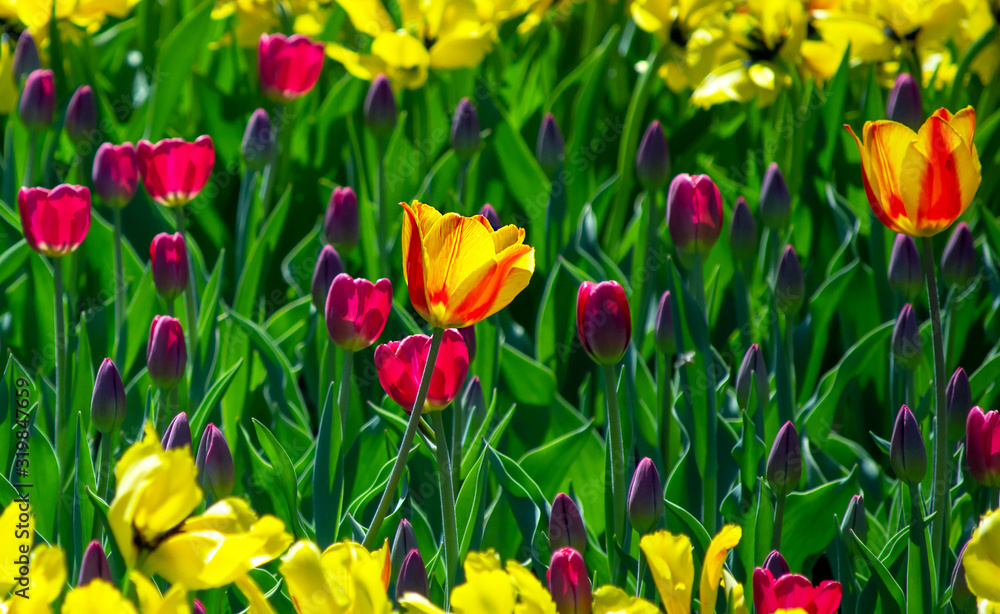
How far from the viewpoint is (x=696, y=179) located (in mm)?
1276

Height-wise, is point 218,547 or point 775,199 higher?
point 218,547

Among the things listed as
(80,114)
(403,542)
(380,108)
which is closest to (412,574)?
(403,542)

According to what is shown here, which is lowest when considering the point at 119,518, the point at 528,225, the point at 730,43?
the point at 528,225

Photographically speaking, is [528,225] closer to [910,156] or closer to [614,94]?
[614,94]

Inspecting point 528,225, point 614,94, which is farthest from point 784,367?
point 614,94

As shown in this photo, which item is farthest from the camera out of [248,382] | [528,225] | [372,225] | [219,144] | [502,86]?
[502,86]

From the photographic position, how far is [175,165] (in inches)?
52.4

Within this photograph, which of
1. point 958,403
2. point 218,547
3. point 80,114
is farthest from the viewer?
point 80,114

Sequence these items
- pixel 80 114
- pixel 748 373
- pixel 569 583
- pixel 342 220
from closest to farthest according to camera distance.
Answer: pixel 569 583 < pixel 748 373 < pixel 342 220 < pixel 80 114

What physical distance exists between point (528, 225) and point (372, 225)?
1.07ft

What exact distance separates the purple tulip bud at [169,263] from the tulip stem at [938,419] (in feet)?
2.95

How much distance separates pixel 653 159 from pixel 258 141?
0.67m

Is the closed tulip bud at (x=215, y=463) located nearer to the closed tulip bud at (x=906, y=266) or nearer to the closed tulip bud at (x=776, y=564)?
the closed tulip bud at (x=776, y=564)

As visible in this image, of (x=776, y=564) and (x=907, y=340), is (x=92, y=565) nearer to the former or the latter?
(x=776, y=564)
